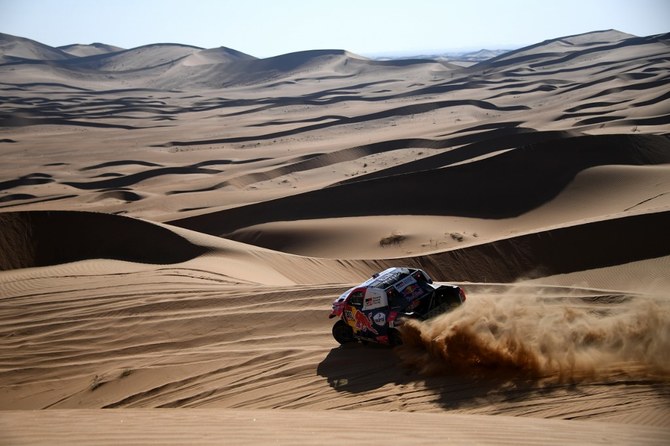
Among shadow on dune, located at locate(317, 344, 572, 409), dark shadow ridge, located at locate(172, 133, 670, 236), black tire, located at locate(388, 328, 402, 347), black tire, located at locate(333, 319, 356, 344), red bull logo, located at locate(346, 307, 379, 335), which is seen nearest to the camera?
shadow on dune, located at locate(317, 344, 572, 409)

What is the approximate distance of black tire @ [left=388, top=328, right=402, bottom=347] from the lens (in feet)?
28.1

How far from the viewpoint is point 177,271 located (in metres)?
14.7

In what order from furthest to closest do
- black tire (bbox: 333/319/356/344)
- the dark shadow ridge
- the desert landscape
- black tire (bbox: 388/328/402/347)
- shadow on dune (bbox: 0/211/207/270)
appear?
the dark shadow ridge
shadow on dune (bbox: 0/211/207/270)
black tire (bbox: 333/319/356/344)
black tire (bbox: 388/328/402/347)
the desert landscape

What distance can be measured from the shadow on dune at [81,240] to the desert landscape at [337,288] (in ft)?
0.19

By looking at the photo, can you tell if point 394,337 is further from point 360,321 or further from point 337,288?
point 337,288

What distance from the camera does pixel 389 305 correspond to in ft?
28.6

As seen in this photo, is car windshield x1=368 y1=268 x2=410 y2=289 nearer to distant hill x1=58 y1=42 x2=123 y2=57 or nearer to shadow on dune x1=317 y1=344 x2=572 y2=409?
shadow on dune x1=317 y1=344 x2=572 y2=409

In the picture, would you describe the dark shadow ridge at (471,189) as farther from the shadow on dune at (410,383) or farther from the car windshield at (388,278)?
the shadow on dune at (410,383)

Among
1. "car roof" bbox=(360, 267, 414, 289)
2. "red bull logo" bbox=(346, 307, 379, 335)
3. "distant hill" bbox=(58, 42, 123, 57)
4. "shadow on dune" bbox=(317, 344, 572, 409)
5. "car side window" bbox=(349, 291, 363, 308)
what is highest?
"distant hill" bbox=(58, 42, 123, 57)

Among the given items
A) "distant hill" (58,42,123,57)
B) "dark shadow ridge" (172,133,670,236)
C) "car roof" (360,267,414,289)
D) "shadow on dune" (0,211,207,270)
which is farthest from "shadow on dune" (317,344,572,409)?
"distant hill" (58,42,123,57)

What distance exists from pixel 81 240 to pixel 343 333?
11919 millimetres

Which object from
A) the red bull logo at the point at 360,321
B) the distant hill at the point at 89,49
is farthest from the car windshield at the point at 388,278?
the distant hill at the point at 89,49

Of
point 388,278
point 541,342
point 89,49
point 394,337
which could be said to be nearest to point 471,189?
point 388,278

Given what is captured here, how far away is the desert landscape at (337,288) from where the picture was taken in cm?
650
